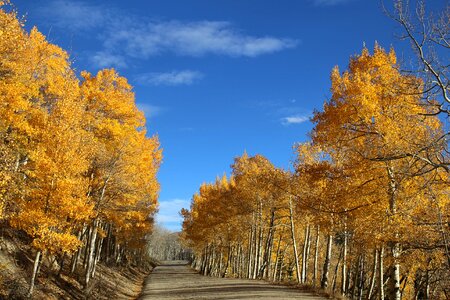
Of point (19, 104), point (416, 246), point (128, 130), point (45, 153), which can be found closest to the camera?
point (416, 246)

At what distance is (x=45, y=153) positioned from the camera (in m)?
14.3

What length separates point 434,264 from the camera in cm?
1363

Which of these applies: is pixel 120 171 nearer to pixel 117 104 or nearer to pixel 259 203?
pixel 117 104

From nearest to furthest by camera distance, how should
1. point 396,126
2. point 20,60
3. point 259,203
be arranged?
1. point 396,126
2. point 20,60
3. point 259,203

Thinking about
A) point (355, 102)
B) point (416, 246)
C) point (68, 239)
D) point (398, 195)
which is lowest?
point (68, 239)

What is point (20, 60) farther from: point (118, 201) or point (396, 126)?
point (396, 126)

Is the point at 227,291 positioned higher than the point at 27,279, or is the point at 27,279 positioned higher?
the point at 27,279

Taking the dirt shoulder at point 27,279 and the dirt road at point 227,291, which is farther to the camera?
the dirt road at point 227,291

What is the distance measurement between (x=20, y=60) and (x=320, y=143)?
48.6 ft

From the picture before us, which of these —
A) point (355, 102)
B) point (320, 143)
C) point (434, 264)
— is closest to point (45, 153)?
point (320, 143)

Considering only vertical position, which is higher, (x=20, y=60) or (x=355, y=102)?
(x=20, y=60)

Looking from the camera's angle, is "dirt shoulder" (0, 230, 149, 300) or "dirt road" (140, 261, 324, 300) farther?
"dirt road" (140, 261, 324, 300)

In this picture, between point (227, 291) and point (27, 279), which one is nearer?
point (27, 279)

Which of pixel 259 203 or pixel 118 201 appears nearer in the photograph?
pixel 118 201
